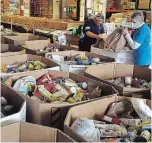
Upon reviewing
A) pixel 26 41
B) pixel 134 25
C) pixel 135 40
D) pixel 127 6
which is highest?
pixel 127 6

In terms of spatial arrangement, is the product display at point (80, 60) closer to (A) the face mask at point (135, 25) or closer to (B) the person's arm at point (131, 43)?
(B) the person's arm at point (131, 43)

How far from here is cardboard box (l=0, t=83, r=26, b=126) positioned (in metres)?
1.38

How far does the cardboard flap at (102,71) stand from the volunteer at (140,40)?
0.62m

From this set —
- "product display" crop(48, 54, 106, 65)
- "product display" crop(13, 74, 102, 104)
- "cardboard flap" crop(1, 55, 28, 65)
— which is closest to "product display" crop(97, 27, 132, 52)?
"product display" crop(48, 54, 106, 65)

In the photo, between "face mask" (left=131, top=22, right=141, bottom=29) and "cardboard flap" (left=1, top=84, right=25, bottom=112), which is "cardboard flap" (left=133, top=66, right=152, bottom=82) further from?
"cardboard flap" (left=1, top=84, right=25, bottom=112)

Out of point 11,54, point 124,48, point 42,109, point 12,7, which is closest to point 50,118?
point 42,109

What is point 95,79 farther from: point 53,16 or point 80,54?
point 53,16

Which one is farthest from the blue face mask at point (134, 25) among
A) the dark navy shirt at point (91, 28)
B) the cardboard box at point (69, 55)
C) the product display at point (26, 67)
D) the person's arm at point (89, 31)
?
the product display at point (26, 67)

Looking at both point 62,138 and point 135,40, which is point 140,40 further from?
point 62,138

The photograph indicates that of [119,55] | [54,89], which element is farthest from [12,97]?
[119,55]

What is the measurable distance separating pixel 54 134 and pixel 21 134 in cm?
17

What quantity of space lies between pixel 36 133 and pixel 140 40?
2090 mm

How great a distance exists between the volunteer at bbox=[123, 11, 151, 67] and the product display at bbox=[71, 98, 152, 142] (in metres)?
1.41

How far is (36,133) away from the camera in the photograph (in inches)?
51.7
